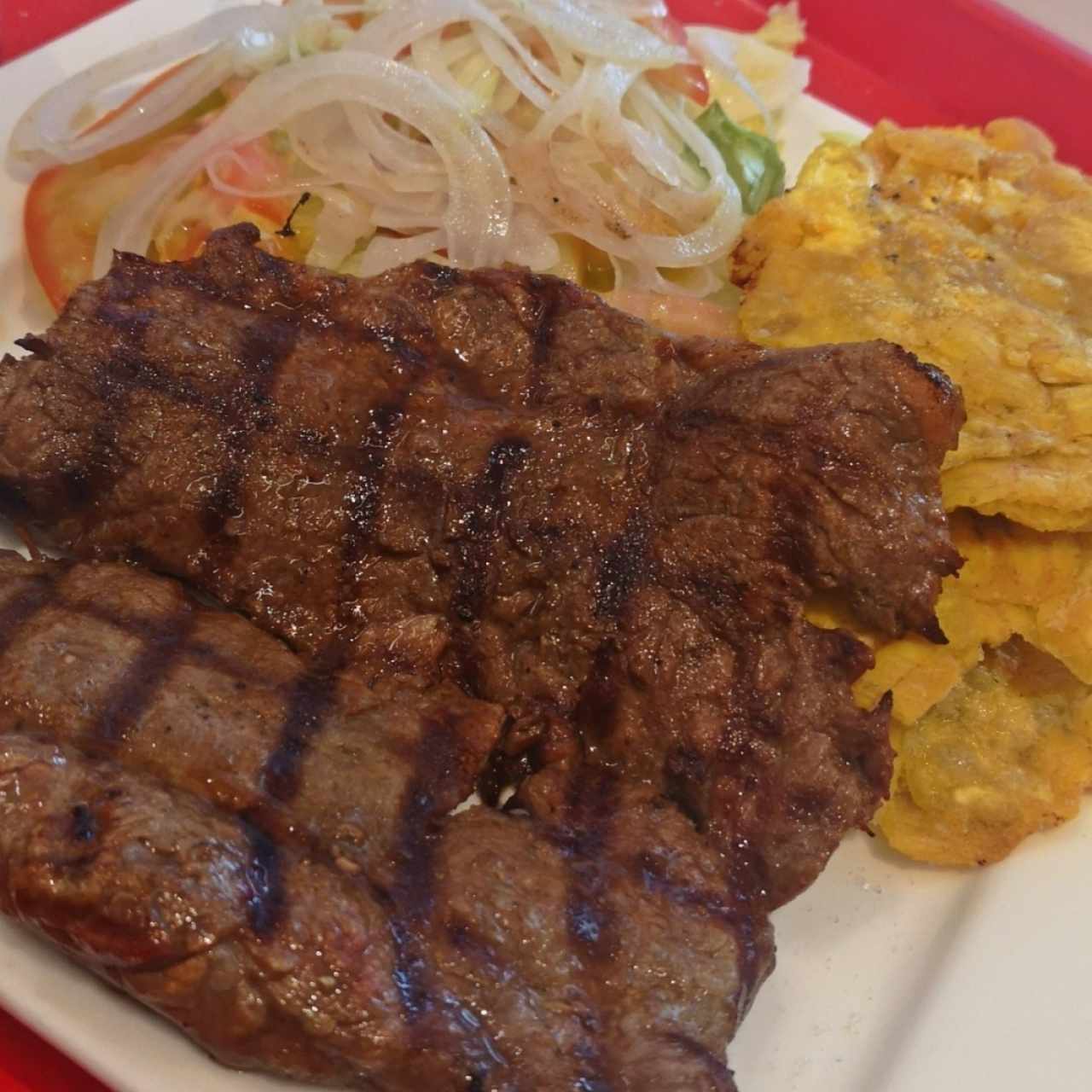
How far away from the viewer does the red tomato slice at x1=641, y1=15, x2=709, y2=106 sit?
4199 mm

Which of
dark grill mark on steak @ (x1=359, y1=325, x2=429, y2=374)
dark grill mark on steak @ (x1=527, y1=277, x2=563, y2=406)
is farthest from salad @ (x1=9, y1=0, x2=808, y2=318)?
dark grill mark on steak @ (x1=359, y1=325, x2=429, y2=374)

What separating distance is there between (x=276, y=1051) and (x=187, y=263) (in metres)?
2.06

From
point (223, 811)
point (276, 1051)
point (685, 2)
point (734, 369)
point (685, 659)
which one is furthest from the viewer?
point (685, 2)

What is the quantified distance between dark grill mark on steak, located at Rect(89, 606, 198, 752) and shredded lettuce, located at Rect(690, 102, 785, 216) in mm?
2786

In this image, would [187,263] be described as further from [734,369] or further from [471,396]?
[734,369]

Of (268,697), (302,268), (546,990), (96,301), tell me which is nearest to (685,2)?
(302,268)

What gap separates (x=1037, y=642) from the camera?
2910 mm

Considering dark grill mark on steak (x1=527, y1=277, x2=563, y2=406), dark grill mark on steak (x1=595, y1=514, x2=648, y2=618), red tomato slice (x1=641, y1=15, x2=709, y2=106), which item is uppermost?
red tomato slice (x1=641, y1=15, x2=709, y2=106)

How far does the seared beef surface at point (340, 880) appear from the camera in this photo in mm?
1944

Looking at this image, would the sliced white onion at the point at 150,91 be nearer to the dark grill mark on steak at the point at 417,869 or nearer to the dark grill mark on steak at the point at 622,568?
the dark grill mark on steak at the point at 622,568

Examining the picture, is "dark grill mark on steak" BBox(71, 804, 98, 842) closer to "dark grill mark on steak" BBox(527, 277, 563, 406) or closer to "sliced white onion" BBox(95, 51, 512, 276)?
"dark grill mark on steak" BBox(527, 277, 563, 406)

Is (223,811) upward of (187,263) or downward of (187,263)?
downward

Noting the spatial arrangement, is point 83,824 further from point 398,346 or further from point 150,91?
point 150,91

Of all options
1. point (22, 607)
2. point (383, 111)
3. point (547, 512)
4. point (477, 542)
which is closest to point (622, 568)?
point (547, 512)
